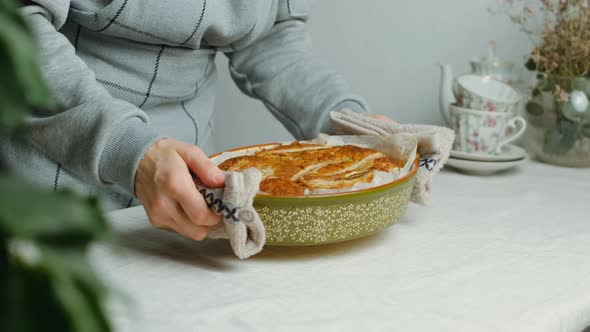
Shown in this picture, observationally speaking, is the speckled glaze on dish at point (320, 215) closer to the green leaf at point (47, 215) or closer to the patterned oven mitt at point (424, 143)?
the patterned oven mitt at point (424, 143)

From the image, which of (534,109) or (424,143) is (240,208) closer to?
(424,143)

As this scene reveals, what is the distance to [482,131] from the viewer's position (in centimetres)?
132

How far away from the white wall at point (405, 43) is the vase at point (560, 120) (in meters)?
0.32

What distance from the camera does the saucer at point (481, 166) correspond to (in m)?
1.26

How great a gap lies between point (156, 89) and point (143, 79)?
3 cm

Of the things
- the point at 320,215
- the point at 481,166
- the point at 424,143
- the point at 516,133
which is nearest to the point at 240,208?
the point at 320,215

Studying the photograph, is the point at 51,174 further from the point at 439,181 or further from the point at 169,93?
the point at 439,181

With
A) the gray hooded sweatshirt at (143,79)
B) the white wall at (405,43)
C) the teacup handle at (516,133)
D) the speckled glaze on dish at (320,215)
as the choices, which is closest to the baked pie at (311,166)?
the speckled glaze on dish at (320,215)

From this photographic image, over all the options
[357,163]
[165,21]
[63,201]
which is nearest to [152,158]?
[357,163]

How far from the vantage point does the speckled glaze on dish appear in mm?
769

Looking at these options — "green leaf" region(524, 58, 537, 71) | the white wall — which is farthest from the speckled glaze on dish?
the white wall

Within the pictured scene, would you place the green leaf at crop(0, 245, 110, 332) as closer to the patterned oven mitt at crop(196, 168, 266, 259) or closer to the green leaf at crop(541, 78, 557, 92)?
the patterned oven mitt at crop(196, 168, 266, 259)

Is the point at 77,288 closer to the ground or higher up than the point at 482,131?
higher up

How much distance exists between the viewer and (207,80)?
4.41 feet
